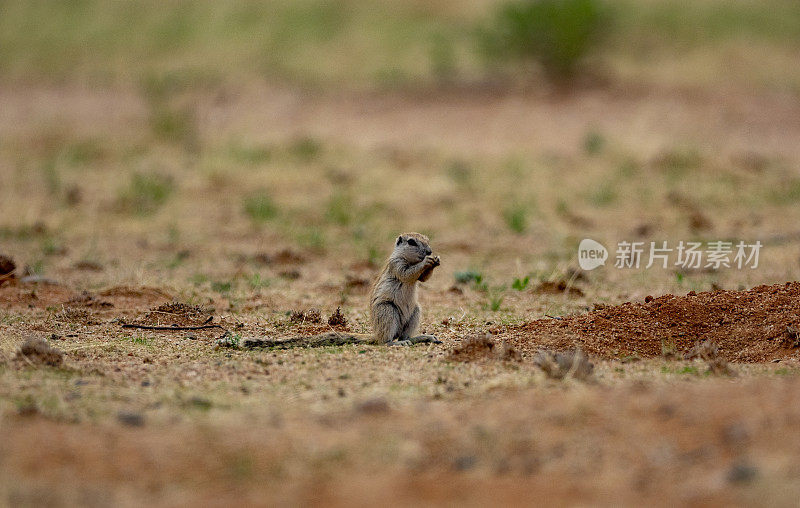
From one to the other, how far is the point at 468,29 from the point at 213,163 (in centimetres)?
1367

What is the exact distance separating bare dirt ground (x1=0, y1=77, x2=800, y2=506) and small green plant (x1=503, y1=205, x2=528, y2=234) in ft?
0.33

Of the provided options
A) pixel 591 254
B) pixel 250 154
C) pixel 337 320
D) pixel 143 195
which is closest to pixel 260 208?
pixel 143 195

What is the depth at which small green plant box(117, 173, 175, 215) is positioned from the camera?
14844 millimetres

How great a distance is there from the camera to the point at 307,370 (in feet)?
20.9

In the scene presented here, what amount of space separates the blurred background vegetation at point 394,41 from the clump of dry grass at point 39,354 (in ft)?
62.2

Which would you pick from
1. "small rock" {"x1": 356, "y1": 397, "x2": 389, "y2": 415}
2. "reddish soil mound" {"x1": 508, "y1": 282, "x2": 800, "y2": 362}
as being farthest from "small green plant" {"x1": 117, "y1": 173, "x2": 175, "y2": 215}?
"small rock" {"x1": 356, "y1": 397, "x2": 389, "y2": 415}

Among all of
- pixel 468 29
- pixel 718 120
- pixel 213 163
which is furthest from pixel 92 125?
pixel 718 120

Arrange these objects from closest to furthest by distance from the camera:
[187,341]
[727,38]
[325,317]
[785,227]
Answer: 1. [187,341]
2. [325,317]
3. [785,227]
4. [727,38]

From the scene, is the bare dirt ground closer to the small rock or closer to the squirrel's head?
the small rock

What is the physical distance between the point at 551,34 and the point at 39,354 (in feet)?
62.9

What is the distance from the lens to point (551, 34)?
23.5m

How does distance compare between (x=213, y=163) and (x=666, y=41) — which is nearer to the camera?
(x=213, y=163)

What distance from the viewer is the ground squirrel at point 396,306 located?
729cm

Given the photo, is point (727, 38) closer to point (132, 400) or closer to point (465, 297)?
point (465, 297)
